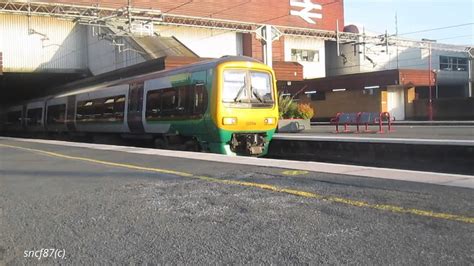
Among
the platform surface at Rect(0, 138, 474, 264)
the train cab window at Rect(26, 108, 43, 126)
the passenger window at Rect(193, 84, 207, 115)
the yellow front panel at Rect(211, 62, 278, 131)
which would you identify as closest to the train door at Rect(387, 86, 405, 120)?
the train cab window at Rect(26, 108, 43, 126)

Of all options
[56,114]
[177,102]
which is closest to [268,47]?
[56,114]

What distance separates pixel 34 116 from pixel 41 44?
12176 mm

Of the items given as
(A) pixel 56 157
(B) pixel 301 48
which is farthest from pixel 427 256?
(B) pixel 301 48

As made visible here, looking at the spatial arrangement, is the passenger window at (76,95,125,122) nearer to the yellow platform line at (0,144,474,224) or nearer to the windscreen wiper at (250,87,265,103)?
the windscreen wiper at (250,87,265,103)

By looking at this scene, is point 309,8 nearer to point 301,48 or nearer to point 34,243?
point 301,48

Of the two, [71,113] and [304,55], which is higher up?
[304,55]

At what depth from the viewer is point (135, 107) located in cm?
2016

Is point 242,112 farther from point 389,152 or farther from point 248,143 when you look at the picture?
point 389,152

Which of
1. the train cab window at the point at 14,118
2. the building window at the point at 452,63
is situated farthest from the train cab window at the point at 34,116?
the building window at the point at 452,63

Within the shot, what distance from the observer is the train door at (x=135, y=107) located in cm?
1975

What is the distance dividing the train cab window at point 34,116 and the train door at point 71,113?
6.02 meters

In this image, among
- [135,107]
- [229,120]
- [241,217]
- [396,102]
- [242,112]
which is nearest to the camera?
[241,217]

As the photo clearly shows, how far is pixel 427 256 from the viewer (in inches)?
181

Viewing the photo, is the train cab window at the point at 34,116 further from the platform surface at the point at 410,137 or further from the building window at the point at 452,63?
the building window at the point at 452,63
